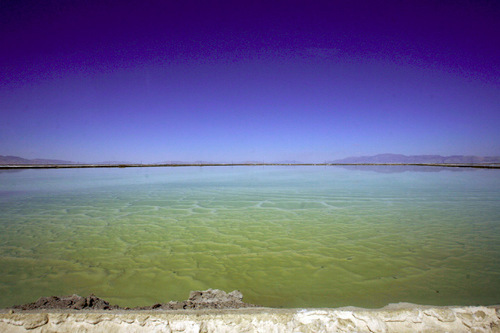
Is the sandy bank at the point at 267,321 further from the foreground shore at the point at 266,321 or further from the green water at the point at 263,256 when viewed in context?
the green water at the point at 263,256

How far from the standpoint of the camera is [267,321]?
160 centimetres

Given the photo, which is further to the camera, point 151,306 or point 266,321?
point 151,306

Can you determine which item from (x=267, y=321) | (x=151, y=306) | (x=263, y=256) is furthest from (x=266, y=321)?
(x=263, y=256)

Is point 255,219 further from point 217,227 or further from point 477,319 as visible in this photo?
point 477,319

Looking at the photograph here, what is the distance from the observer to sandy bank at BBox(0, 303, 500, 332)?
156cm

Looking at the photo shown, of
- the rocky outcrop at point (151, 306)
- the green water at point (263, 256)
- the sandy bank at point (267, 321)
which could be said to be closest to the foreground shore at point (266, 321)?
the sandy bank at point (267, 321)

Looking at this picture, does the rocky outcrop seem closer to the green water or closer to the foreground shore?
the green water

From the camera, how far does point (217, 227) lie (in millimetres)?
5395

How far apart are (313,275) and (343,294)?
1.60 feet

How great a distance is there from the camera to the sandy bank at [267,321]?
156cm

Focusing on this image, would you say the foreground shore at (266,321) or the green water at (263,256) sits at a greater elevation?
the foreground shore at (266,321)

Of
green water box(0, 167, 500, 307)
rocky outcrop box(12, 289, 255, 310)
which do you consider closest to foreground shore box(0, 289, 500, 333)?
rocky outcrop box(12, 289, 255, 310)

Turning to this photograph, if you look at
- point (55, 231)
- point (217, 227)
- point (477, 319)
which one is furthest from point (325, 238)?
point (55, 231)

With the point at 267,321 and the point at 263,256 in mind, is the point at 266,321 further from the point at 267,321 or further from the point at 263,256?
the point at 263,256
